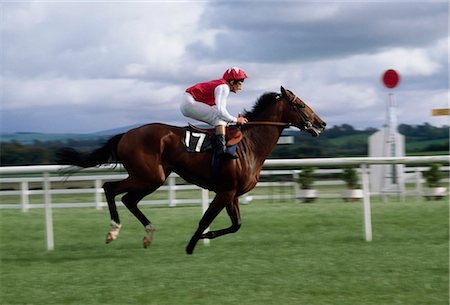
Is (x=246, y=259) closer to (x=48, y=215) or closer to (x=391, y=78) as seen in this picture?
(x=48, y=215)

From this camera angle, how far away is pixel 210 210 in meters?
6.11

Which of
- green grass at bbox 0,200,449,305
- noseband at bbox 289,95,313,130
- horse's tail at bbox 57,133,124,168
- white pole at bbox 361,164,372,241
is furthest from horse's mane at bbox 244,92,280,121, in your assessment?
white pole at bbox 361,164,372,241

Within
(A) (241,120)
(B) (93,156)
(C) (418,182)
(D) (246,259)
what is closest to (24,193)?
(B) (93,156)

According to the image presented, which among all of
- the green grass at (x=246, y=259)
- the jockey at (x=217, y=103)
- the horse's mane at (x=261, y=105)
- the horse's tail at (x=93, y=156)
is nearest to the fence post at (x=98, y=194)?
the green grass at (x=246, y=259)

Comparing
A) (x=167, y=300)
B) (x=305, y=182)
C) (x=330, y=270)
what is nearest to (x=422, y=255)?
(x=330, y=270)

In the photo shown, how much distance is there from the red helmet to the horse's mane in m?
0.69

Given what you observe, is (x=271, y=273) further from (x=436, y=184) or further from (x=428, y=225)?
(x=436, y=184)

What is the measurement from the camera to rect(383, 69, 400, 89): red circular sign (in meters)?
11.7

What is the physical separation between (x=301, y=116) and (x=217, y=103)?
0.91 metres

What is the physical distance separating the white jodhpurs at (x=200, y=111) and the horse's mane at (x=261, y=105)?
1.87ft

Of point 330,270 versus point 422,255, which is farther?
point 422,255

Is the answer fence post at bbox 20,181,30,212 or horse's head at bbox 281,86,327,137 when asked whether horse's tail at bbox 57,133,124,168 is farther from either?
fence post at bbox 20,181,30,212

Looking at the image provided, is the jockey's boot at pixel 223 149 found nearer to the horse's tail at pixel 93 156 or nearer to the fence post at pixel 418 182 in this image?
the horse's tail at pixel 93 156

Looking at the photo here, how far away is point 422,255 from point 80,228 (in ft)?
13.4
